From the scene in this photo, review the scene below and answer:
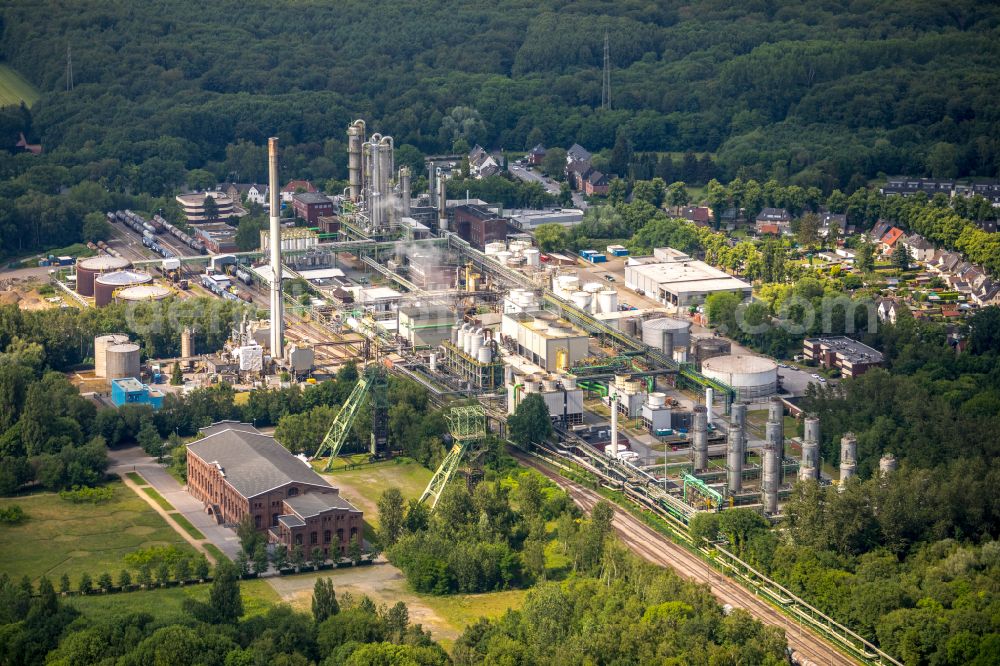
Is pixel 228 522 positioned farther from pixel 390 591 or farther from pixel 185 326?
pixel 185 326

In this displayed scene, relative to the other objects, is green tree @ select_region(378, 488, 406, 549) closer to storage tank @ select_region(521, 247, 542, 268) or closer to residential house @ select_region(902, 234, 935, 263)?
storage tank @ select_region(521, 247, 542, 268)

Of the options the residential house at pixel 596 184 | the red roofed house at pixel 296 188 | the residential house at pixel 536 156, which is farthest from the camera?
the residential house at pixel 536 156

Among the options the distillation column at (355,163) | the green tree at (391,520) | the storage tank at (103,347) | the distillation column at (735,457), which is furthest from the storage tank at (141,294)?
the distillation column at (735,457)

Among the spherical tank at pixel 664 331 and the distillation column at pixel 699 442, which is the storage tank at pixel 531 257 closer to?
the spherical tank at pixel 664 331

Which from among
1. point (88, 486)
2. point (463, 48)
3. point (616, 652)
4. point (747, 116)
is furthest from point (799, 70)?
point (616, 652)

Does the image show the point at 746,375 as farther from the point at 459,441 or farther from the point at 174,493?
the point at 174,493

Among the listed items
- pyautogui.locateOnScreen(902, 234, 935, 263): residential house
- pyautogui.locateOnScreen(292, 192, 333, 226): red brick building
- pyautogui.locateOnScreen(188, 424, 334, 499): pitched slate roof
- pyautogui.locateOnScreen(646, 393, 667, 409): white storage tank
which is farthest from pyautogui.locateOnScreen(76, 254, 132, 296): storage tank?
pyautogui.locateOnScreen(902, 234, 935, 263): residential house

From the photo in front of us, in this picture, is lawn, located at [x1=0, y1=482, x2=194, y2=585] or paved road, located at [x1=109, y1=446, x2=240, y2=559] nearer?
lawn, located at [x1=0, y1=482, x2=194, y2=585]
